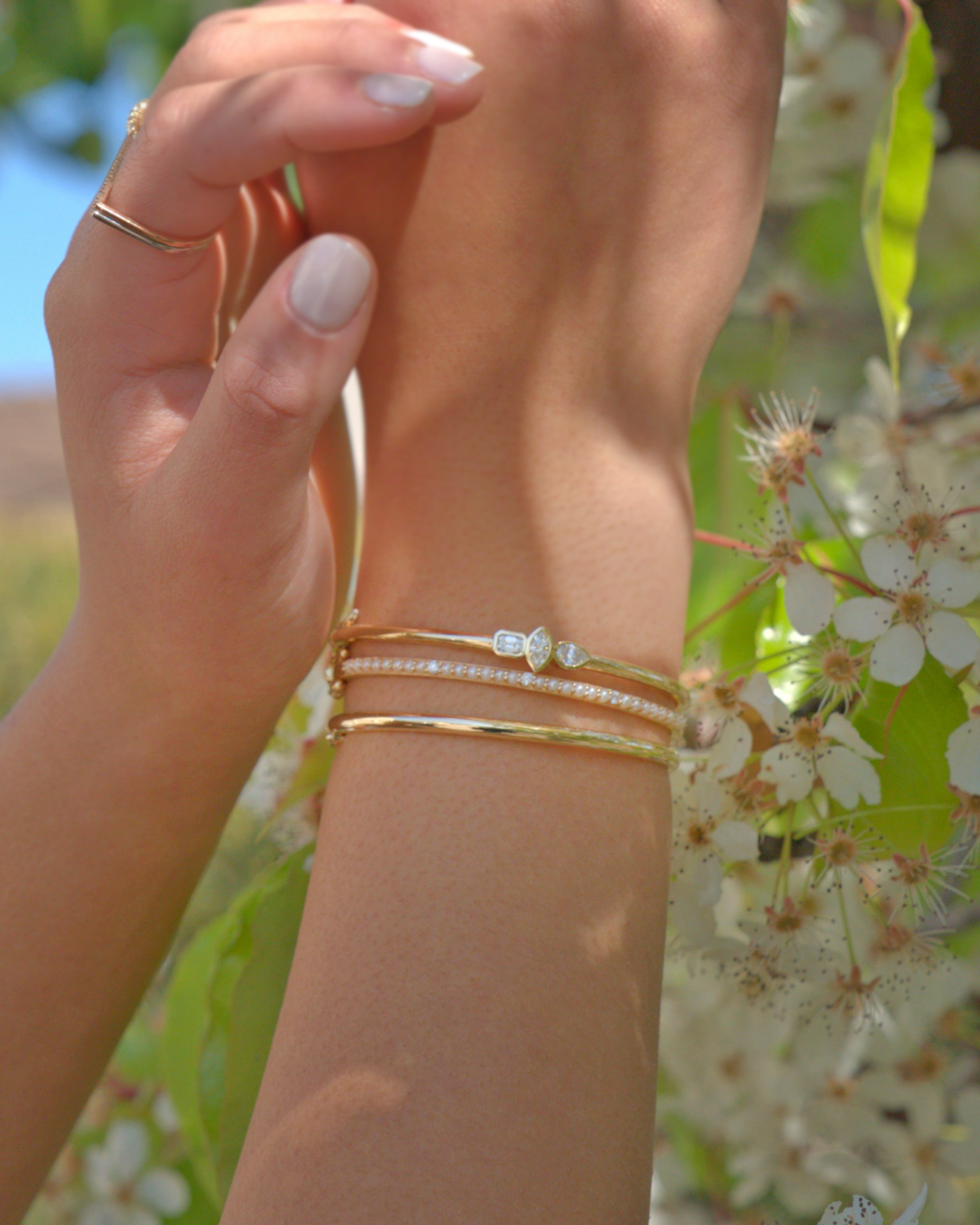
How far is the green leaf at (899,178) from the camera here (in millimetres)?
740

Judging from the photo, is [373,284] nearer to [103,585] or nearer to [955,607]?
[103,585]

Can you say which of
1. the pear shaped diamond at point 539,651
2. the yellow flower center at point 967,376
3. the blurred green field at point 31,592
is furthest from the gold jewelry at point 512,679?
the blurred green field at point 31,592

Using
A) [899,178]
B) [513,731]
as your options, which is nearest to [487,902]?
[513,731]

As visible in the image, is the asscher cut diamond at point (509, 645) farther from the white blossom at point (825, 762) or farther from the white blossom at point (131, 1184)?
the white blossom at point (131, 1184)

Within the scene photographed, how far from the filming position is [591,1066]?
51cm

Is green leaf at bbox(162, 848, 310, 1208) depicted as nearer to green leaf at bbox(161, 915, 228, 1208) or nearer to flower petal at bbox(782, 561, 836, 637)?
green leaf at bbox(161, 915, 228, 1208)

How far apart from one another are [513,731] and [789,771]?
189 millimetres

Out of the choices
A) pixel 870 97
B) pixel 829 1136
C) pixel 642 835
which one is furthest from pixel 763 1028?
pixel 870 97

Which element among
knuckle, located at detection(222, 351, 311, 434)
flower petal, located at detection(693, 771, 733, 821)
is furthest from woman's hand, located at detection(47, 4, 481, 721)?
flower petal, located at detection(693, 771, 733, 821)

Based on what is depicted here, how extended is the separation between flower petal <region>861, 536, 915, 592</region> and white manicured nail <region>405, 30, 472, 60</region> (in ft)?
1.22

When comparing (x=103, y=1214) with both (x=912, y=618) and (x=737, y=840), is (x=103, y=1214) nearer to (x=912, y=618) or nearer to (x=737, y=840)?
(x=737, y=840)

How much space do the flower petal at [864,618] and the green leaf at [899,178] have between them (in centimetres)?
20

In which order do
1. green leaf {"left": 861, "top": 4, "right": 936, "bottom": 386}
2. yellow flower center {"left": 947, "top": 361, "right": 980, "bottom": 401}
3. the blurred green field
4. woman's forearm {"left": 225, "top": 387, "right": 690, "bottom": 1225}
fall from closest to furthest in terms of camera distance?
woman's forearm {"left": 225, "top": 387, "right": 690, "bottom": 1225}
green leaf {"left": 861, "top": 4, "right": 936, "bottom": 386}
yellow flower center {"left": 947, "top": 361, "right": 980, "bottom": 401}
the blurred green field

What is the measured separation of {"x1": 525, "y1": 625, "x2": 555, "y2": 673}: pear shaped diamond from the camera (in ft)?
1.87
